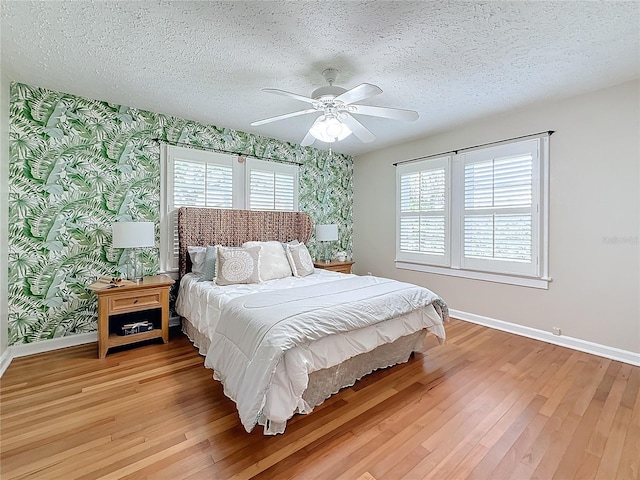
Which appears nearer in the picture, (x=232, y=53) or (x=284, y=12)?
(x=284, y=12)

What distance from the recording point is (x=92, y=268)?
3.15m

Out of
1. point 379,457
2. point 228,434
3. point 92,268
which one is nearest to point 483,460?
point 379,457

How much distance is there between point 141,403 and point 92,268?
177cm

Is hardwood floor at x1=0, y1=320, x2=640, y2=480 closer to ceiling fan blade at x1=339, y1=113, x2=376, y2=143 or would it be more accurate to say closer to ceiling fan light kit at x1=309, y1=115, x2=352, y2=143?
ceiling fan light kit at x1=309, y1=115, x2=352, y2=143

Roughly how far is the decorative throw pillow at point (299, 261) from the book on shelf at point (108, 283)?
5.51ft

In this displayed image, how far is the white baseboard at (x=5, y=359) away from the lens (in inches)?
98.4

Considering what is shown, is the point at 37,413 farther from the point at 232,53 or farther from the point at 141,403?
the point at 232,53

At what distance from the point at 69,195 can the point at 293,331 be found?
9.30ft

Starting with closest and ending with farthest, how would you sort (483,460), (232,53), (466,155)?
(483,460), (232,53), (466,155)

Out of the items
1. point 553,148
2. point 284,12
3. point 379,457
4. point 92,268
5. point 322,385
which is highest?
point 284,12

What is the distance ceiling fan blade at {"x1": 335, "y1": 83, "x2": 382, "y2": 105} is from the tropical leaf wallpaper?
2396 mm

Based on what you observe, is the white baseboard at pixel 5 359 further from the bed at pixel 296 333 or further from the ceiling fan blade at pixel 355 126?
the ceiling fan blade at pixel 355 126

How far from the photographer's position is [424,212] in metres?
4.41

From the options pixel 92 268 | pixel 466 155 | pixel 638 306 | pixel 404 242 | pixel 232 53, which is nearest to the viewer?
pixel 232 53
